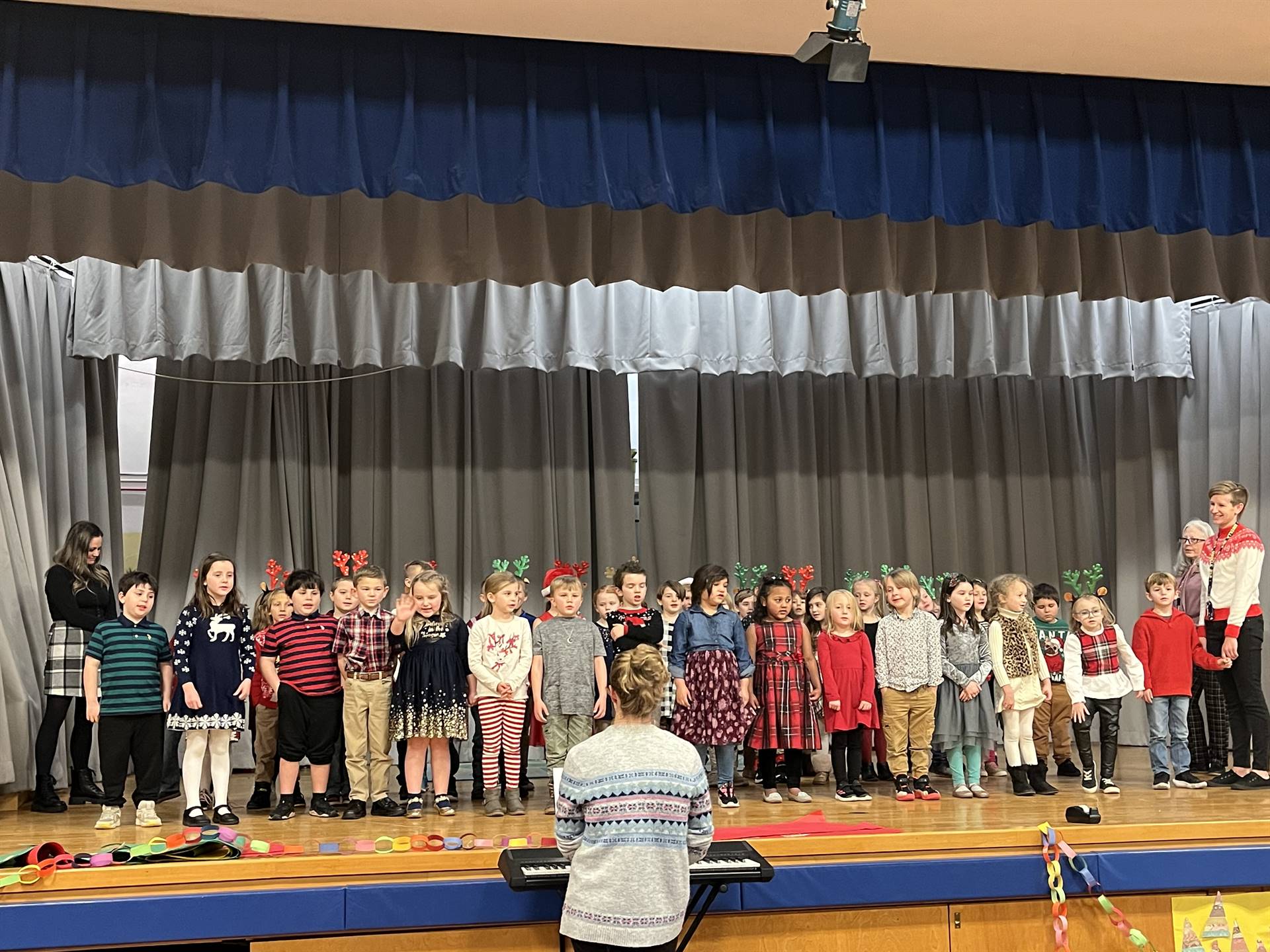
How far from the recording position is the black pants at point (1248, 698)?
19.9ft

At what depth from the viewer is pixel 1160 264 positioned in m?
6.45

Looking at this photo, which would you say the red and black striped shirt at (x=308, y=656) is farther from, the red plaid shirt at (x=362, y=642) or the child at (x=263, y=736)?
the child at (x=263, y=736)

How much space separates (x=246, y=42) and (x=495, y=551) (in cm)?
457

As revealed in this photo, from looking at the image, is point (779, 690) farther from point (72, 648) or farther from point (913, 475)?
point (913, 475)

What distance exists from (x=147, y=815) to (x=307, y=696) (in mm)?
831

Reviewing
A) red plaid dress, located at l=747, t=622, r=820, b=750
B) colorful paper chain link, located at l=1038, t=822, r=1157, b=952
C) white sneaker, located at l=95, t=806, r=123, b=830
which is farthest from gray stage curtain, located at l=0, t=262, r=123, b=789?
colorful paper chain link, located at l=1038, t=822, r=1157, b=952

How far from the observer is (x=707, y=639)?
5.86 m

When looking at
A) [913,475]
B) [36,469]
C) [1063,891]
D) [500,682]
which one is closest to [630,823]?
[1063,891]

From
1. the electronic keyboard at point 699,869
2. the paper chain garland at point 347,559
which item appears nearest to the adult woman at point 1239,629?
the electronic keyboard at point 699,869

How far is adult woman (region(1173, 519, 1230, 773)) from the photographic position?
6562mm

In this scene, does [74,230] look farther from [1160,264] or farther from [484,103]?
[1160,264]

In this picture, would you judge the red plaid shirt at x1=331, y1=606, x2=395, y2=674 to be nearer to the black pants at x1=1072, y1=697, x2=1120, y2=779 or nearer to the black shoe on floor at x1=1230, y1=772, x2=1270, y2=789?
the black pants at x1=1072, y1=697, x2=1120, y2=779

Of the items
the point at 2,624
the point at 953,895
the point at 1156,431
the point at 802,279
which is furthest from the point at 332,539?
the point at 1156,431

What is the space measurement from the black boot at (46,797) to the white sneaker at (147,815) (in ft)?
2.96
